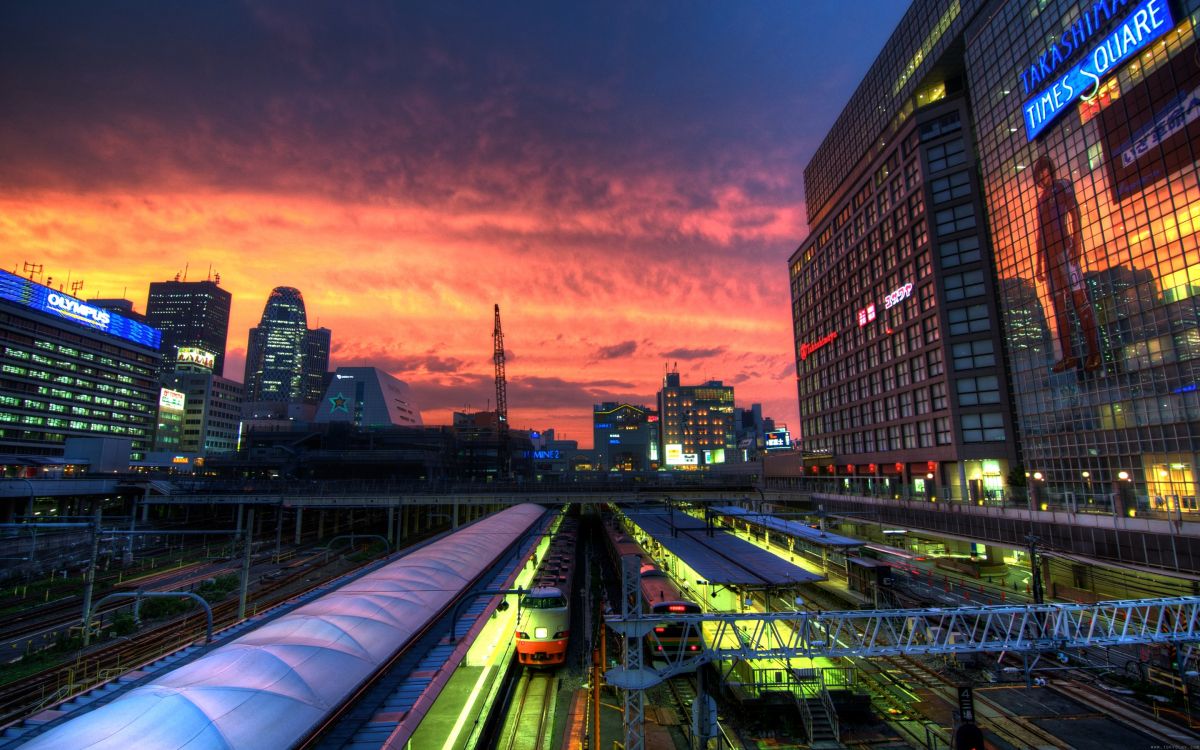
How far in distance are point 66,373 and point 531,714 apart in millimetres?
156249

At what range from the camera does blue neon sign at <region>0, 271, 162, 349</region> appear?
109963mm

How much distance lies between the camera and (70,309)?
12144 cm

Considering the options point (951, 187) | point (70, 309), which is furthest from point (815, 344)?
point (70, 309)

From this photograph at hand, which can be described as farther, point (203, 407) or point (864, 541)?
point (203, 407)

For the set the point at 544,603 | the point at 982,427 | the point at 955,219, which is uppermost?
the point at 955,219

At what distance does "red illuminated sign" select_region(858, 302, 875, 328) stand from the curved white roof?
75155 millimetres

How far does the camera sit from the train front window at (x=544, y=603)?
25.3m

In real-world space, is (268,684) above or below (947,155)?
below

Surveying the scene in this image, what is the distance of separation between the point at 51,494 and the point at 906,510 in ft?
356

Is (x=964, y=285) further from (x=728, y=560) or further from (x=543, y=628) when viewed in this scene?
(x=543, y=628)

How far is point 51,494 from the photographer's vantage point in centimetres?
7475

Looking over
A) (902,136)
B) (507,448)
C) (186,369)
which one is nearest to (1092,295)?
(902,136)

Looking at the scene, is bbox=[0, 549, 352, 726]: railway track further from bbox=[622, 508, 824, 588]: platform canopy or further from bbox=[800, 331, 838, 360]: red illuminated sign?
bbox=[800, 331, 838, 360]: red illuminated sign

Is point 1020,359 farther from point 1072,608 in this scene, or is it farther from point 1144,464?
point 1072,608
